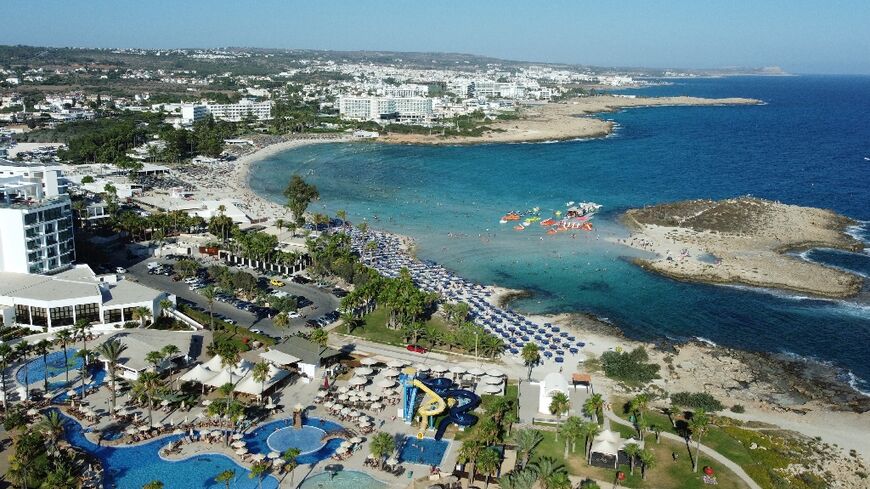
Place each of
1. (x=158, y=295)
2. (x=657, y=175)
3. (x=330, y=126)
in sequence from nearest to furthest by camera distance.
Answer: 1. (x=158, y=295)
2. (x=657, y=175)
3. (x=330, y=126)

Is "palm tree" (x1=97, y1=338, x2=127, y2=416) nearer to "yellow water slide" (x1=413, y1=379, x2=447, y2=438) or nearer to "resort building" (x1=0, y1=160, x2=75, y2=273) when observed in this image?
"yellow water slide" (x1=413, y1=379, x2=447, y2=438)

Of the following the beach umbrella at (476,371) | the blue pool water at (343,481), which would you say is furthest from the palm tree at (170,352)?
the beach umbrella at (476,371)

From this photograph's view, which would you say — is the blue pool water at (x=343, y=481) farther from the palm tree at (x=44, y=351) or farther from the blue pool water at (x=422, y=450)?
the palm tree at (x=44, y=351)

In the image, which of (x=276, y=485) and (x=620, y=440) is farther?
(x=620, y=440)

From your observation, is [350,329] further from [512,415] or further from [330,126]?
[330,126]

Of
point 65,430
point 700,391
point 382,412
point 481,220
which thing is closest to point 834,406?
point 700,391

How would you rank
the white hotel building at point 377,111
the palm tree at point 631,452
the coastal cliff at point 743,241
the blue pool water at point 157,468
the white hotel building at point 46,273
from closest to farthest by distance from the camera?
the blue pool water at point 157,468
the palm tree at point 631,452
the white hotel building at point 46,273
the coastal cliff at point 743,241
the white hotel building at point 377,111

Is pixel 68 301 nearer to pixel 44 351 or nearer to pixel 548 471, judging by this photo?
pixel 44 351

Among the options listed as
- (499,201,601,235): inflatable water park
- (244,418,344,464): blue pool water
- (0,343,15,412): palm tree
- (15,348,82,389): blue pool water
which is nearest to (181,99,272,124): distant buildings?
(499,201,601,235): inflatable water park
